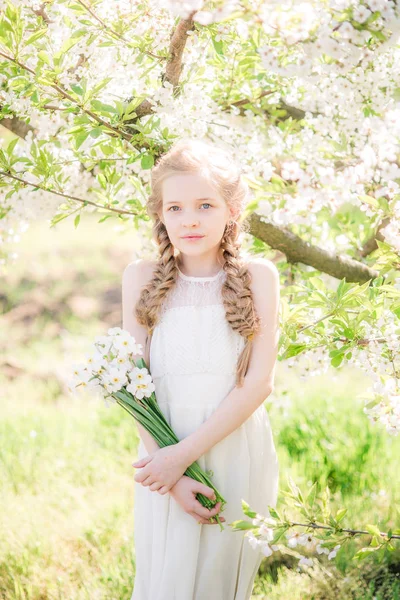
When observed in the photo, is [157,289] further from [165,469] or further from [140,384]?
[165,469]

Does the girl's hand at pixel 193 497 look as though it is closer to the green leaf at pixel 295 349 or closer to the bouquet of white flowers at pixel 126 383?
the bouquet of white flowers at pixel 126 383

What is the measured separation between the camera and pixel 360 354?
7.14 feet

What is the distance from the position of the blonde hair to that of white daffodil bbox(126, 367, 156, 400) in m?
0.26

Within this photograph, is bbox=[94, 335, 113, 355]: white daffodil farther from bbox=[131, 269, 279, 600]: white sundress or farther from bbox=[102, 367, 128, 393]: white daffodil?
bbox=[131, 269, 279, 600]: white sundress

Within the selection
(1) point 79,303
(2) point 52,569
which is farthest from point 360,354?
(1) point 79,303

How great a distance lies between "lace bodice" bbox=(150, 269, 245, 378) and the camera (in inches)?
82.0

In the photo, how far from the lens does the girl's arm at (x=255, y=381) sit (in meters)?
2.00

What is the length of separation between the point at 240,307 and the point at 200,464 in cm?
48

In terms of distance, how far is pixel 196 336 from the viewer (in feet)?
6.88

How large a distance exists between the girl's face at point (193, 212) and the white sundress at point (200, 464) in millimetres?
148

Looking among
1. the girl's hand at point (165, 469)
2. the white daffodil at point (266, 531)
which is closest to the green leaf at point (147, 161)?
the girl's hand at point (165, 469)

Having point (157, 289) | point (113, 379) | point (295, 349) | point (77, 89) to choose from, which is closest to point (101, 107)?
point (77, 89)

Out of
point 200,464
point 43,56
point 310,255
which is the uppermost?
point 43,56

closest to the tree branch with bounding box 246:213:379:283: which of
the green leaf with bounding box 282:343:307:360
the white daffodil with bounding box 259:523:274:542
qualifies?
the green leaf with bounding box 282:343:307:360
